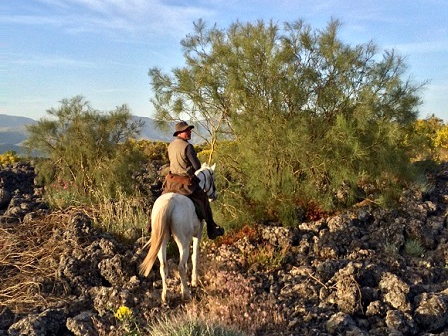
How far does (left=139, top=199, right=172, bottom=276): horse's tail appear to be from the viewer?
268 inches

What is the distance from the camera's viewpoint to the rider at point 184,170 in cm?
778

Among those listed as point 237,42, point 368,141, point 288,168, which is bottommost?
point 288,168

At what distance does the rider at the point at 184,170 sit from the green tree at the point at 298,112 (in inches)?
121

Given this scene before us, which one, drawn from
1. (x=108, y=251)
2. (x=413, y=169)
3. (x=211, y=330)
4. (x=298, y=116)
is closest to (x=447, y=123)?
(x=413, y=169)

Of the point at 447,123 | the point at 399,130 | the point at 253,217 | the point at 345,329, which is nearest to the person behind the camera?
the point at 345,329

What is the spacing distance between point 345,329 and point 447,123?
64.2 ft

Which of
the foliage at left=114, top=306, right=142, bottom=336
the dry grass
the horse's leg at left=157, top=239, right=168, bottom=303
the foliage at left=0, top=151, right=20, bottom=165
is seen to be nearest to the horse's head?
the horse's leg at left=157, top=239, right=168, bottom=303

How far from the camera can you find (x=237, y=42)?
11.8 m

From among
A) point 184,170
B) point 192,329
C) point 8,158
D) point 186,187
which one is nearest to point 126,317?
point 192,329

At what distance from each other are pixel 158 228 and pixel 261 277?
2062 mm

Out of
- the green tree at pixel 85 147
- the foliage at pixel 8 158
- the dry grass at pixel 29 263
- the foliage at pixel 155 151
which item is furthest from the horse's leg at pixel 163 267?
the foliage at pixel 8 158

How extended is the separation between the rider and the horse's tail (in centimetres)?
73

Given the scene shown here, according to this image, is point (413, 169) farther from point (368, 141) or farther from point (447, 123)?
point (447, 123)

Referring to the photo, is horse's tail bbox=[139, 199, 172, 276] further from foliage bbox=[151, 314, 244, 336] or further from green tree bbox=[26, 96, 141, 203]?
green tree bbox=[26, 96, 141, 203]
